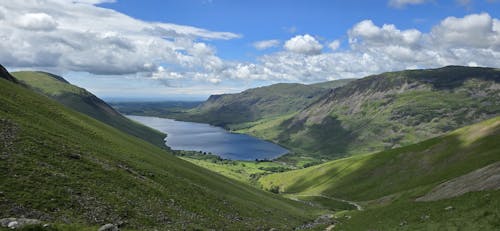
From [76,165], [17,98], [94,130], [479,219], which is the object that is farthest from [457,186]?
[17,98]

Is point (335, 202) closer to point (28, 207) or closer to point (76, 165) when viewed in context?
point (76, 165)

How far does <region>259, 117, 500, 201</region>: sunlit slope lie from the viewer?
4508 inches

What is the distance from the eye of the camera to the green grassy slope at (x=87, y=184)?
36344 mm

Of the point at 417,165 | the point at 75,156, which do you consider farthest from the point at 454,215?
the point at 417,165

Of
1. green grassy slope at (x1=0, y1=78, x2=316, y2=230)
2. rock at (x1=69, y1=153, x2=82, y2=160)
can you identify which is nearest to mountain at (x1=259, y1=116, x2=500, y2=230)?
green grassy slope at (x1=0, y1=78, x2=316, y2=230)

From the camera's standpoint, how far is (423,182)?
115 metres

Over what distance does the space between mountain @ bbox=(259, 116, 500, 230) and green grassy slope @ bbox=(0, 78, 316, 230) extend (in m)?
20.9

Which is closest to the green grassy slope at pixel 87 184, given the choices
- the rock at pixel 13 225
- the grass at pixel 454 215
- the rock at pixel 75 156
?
the rock at pixel 75 156

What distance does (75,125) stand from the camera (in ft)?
253

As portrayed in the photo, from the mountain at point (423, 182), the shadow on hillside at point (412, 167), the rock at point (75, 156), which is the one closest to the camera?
the mountain at point (423, 182)

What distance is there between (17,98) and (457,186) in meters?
80.2

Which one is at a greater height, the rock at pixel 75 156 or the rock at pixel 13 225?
the rock at pixel 75 156

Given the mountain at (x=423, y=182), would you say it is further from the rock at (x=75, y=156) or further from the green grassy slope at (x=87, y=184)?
the rock at (x=75, y=156)

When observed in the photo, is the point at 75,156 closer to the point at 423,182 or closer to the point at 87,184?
the point at 87,184
